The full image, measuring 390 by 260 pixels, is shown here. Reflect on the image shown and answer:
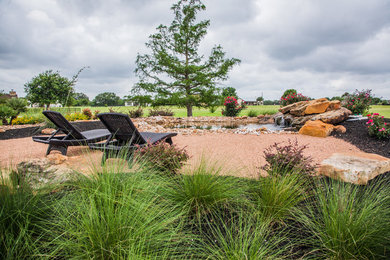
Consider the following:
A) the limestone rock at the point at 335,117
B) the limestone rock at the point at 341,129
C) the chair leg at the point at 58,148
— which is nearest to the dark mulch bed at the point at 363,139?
the limestone rock at the point at 341,129

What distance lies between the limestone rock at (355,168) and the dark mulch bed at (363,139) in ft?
6.70

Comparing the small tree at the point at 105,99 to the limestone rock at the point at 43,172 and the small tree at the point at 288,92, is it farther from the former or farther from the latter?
the limestone rock at the point at 43,172

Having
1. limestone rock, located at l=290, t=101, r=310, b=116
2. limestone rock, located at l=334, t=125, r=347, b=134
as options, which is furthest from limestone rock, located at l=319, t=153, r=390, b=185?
limestone rock, located at l=290, t=101, r=310, b=116

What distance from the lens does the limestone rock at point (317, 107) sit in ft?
28.6

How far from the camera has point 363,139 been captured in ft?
19.2

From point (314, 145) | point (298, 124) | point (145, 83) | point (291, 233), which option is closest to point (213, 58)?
point (145, 83)

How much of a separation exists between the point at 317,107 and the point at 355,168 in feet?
23.4

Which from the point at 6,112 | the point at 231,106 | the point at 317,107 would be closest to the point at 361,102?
the point at 317,107

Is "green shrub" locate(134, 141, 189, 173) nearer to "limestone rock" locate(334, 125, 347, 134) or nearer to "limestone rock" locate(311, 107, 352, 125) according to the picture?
"limestone rock" locate(334, 125, 347, 134)

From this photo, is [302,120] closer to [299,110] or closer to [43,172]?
[299,110]

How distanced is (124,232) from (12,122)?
12566mm

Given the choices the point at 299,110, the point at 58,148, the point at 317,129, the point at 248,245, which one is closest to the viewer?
the point at 248,245

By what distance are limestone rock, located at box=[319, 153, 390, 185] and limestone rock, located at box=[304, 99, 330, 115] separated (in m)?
6.25

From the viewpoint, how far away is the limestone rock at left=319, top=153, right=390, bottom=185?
2617mm
